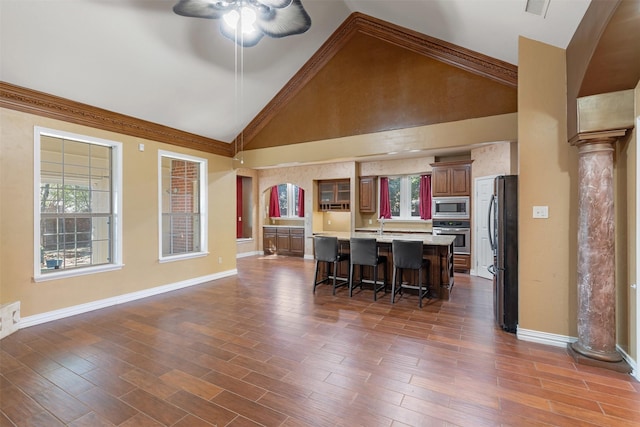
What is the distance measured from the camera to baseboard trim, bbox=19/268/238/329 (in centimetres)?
358

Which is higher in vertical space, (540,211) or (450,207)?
(450,207)

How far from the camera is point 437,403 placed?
207 cm

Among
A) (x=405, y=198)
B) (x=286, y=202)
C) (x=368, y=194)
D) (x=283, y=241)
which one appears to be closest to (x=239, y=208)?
(x=286, y=202)

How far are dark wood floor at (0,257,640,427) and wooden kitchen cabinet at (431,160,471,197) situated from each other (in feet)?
10.5

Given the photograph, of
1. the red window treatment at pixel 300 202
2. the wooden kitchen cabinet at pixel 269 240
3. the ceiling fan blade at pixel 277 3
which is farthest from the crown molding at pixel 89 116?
the wooden kitchen cabinet at pixel 269 240

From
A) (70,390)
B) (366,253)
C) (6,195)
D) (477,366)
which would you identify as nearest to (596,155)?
(477,366)

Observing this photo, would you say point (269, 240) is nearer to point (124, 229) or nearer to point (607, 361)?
point (124, 229)

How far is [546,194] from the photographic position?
9.75ft

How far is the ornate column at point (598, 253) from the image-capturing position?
2566 mm

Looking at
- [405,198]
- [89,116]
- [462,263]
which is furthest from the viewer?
[405,198]

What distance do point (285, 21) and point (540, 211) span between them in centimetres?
317

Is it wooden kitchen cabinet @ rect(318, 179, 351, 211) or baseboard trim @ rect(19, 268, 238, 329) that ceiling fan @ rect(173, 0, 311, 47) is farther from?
wooden kitchen cabinet @ rect(318, 179, 351, 211)

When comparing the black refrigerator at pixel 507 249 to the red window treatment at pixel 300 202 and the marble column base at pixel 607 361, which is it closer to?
the marble column base at pixel 607 361

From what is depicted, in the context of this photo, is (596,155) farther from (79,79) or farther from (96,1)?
(79,79)
